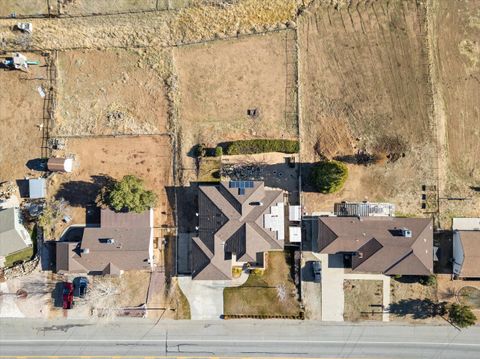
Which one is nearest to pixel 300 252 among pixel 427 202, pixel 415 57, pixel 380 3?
pixel 427 202

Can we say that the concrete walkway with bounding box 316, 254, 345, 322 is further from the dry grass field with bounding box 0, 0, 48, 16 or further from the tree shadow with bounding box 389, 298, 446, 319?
the dry grass field with bounding box 0, 0, 48, 16

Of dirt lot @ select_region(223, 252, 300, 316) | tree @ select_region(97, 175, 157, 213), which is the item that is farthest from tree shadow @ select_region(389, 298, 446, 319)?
tree @ select_region(97, 175, 157, 213)

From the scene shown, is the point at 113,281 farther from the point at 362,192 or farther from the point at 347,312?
the point at 362,192

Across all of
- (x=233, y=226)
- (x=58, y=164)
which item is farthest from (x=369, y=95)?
(x=58, y=164)

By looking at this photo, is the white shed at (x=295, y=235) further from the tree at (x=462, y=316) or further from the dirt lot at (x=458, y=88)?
the tree at (x=462, y=316)

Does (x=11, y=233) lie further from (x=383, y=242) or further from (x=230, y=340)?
(x=383, y=242)
